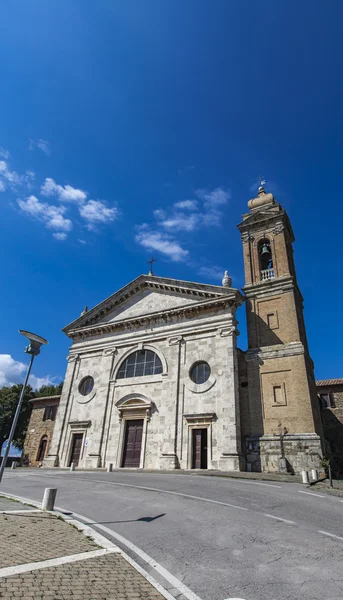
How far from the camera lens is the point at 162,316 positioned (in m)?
26.2

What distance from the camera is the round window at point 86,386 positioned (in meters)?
27.8

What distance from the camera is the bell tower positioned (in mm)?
19812

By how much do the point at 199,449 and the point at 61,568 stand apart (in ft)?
58.4

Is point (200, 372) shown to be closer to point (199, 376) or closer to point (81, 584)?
point (199, 376)

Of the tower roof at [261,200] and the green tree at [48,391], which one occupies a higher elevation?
the tower roof at [261,200]

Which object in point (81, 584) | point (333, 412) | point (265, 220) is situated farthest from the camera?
point (333, 412)

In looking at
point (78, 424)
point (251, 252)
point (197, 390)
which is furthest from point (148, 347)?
point (251, 252)

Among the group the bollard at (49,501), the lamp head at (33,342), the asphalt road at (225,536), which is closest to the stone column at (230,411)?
the asphalt road at (225,536)

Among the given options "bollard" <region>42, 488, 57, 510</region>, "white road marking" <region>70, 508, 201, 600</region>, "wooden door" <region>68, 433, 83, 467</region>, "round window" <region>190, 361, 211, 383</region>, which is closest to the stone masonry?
"wooden door" <region>68, 433, 83, 467</region>

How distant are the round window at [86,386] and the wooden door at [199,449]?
988 centimetres

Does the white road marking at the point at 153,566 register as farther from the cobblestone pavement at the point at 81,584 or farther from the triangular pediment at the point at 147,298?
the triangular pediment at the point at 147,298

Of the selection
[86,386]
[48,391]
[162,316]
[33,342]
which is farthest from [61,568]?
[48,391]

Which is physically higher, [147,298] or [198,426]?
[147,298]

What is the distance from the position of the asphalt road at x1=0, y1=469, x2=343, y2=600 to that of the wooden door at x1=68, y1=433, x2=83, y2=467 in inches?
569
